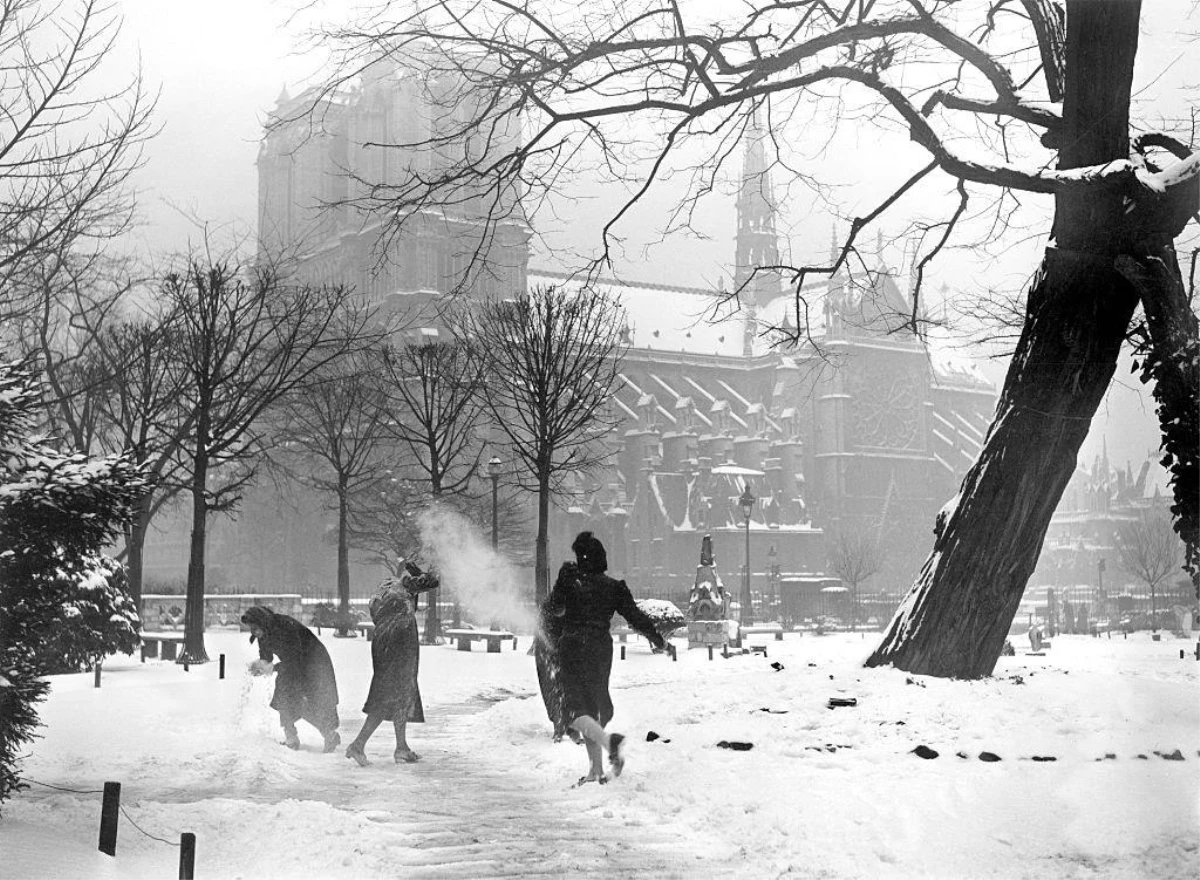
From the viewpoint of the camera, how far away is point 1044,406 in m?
11.4

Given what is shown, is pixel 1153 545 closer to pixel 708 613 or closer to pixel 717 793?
pixel 708 613

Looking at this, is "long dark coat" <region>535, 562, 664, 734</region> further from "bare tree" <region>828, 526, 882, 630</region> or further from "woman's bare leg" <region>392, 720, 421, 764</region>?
"bare tree" <region>828, 526, 882, 630</region>

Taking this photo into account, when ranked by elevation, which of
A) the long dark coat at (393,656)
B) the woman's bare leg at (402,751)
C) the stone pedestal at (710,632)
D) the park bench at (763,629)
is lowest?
the park bench at (763,629)

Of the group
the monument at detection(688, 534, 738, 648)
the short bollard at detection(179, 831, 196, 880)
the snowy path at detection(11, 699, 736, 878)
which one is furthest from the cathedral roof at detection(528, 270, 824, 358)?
the short bollard at detection(179, 831, 196, 880)

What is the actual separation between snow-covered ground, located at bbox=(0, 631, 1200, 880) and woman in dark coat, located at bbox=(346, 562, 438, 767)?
1.44 ft

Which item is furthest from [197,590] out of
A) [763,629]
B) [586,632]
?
[763,629]

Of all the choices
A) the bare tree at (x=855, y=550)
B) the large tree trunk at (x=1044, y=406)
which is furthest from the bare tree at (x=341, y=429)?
the bare tree at (x=855, y=550)

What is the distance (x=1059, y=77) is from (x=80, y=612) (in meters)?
11.9

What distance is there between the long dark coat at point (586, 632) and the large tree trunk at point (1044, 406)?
2997mm

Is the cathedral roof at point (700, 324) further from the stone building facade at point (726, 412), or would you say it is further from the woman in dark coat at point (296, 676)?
the woman in dark coat at point (296, 676)

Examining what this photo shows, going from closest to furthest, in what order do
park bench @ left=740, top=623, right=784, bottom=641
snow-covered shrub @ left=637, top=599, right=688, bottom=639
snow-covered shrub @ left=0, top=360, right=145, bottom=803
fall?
snow-covered shrub @ left=0, top=360, right=145, bottom=803, snow-covered shrub @ left=637, top=599, right=688, bottom=639, park bench @ left=740, top=623, right=784, bottom=641

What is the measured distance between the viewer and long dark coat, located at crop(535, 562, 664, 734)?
9891mm

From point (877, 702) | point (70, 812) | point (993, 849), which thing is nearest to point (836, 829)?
point (993, 849)

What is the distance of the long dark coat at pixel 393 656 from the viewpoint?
36.8ft
